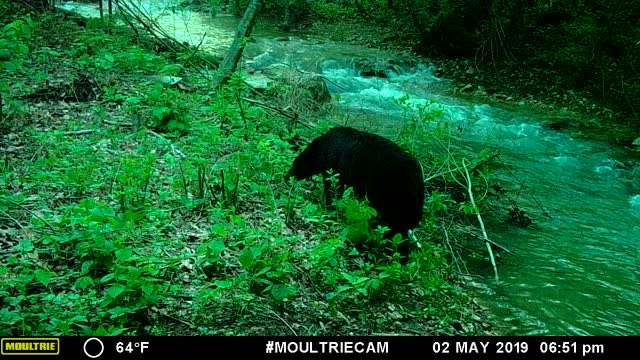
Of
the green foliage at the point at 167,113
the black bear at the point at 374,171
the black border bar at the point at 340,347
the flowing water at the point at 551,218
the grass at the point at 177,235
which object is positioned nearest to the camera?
the black border bar at the point at 340,347

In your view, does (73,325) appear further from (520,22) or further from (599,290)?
(520,22)

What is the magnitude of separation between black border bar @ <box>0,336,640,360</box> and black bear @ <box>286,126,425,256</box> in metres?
1.66

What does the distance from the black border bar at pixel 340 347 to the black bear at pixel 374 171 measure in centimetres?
166

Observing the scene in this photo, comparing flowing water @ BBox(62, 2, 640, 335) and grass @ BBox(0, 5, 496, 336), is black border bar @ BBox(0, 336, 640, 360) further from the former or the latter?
flowing water @ BBox(62, 2, 640, 335)

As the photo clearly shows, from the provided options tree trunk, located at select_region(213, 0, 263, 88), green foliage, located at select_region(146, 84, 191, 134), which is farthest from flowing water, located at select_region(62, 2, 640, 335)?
green foliage, located at select_region(146, 84, 191, 134)

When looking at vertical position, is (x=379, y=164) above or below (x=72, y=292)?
above

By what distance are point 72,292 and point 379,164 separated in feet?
11.4

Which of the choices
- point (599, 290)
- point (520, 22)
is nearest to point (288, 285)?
point (599, 290)

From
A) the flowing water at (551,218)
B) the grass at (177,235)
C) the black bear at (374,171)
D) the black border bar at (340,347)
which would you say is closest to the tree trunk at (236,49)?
the grass at (177,235)

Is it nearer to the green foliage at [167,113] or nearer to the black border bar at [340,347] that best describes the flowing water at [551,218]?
the black border bar at [340,347]

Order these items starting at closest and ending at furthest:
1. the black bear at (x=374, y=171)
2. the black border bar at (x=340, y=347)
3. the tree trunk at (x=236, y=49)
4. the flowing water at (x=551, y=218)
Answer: the black border bar at (x=340, y=347), the flowing water at (x=551, y=218), the black bear at (x=374, y=171), the tree trunk at (x=236, y=49)

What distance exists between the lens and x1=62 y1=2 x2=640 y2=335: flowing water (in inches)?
232

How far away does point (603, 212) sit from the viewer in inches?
342

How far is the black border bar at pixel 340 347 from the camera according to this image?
145 inches
